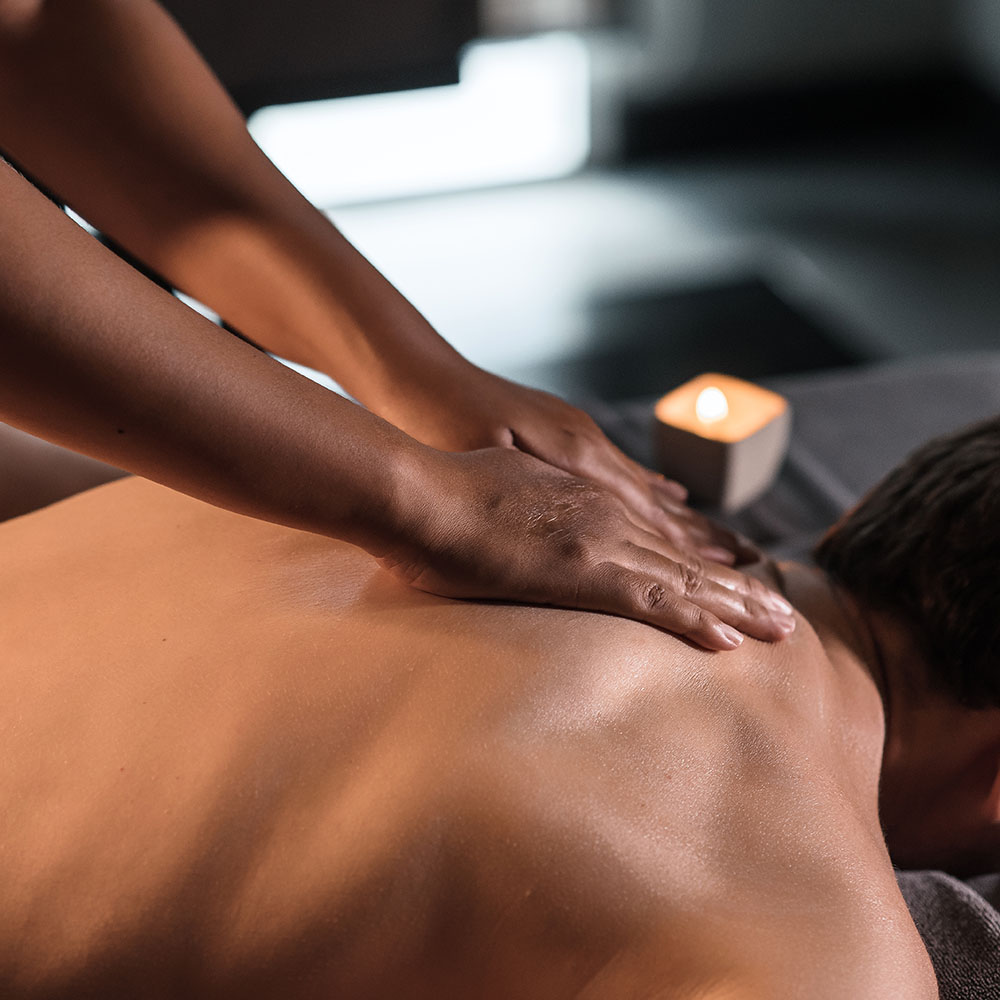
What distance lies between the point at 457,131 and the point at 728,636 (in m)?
3.41

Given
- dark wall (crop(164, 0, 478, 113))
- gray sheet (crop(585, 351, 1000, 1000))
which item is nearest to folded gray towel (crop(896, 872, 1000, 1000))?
gray sheet (crop(585, 351, 1000, 1000))

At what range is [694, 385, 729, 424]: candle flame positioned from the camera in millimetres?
1646

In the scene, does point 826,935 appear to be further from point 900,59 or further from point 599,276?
point 900,59

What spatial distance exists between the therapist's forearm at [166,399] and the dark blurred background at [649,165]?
76.4 inches

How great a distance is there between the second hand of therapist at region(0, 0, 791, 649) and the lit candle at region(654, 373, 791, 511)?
1.65 ft

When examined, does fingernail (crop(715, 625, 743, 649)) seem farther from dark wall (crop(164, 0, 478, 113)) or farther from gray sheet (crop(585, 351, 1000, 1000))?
dark wall (crop(164, 0, 478, 113))

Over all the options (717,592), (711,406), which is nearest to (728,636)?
(717,592)

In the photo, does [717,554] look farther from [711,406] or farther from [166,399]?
[711,406]

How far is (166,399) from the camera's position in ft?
2.27

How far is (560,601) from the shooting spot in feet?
2.65

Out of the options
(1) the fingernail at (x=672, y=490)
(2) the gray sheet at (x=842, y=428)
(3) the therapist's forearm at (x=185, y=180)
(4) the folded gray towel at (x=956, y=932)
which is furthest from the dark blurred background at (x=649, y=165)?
(4) the folded gray towel at (x=956, y=932)

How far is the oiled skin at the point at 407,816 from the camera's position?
2.26 feet

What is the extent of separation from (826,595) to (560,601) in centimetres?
35

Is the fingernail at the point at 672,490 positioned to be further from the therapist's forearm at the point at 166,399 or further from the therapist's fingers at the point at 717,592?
the therapist's forearm at the point at 166,399
